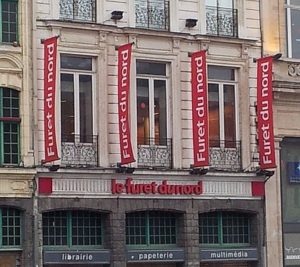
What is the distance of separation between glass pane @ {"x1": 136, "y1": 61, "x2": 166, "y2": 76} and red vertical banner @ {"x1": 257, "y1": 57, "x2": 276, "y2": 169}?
2.84 m

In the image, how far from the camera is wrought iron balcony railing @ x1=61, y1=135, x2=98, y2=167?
3161 cm

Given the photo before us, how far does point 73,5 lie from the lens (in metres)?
32.2

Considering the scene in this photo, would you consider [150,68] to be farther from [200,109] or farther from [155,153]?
[155,153]

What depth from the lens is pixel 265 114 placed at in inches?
1337

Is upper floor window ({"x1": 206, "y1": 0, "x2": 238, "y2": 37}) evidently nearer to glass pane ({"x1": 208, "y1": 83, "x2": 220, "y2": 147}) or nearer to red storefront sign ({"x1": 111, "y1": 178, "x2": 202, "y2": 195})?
glass pane ({"x1": 208, "y1": 83, "x2": 220, "y2": 147})

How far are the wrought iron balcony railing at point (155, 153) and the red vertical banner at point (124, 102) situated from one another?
41.9 inches

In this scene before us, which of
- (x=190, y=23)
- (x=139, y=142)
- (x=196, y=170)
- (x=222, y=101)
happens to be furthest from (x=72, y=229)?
(x=190, y=23)

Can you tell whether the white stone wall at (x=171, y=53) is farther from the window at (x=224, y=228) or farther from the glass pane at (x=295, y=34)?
the window at (x=224, y=228)

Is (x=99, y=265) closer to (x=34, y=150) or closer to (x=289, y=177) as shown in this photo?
(x=34, y=150)

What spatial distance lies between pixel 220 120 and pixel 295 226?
159 inches

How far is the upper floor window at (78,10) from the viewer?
32.1 m

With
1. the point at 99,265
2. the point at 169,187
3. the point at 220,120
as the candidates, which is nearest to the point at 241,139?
the point at 220,120

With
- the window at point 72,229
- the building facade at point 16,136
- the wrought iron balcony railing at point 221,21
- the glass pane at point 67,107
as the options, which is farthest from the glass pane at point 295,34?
the building facade at point 16,136

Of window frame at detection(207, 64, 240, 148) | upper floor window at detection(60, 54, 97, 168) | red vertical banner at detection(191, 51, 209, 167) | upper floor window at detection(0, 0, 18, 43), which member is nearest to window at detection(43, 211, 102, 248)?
upper floor window at detection(60, 54, 97, 168)
